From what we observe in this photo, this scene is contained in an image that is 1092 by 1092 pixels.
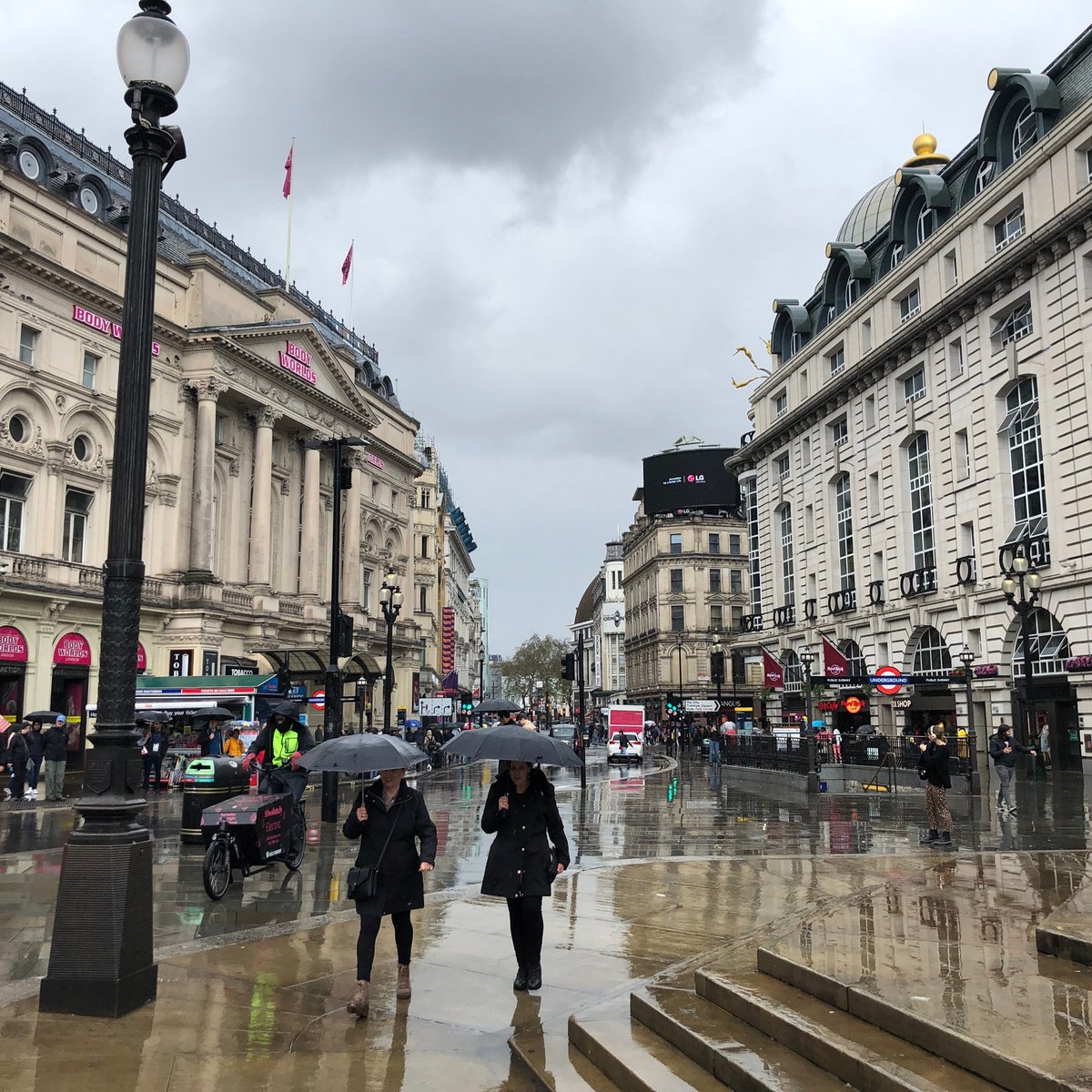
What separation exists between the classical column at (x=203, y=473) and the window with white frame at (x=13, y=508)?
9.51 meters

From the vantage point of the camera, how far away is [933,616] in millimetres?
44438

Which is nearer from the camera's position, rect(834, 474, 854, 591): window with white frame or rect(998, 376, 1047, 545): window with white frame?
rect(998, 376, 1047, 545): window with white frame

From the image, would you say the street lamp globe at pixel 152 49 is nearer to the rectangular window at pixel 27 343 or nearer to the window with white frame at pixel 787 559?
the rectangular window at pixel 27 343

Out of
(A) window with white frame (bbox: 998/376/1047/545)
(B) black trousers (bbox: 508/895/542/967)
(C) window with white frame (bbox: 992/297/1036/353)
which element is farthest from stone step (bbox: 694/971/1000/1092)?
(C) window with white frame (bbox: 992/297/1036/353)

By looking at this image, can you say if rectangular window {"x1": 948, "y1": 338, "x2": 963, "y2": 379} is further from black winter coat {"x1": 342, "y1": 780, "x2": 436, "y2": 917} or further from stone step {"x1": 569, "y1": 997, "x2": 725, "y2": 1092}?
stone step {"x1": 569, "y1": 997, "x2": 725, "y2": 1092}

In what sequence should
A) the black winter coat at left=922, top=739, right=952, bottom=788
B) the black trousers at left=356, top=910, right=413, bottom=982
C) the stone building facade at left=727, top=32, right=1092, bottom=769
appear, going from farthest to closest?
the stone building facade at left=727, top=32, right=1092, bottom=769
the black winter coat at left=922, top=739, right=952, bottom=788
the black trousers at left=356, top=910, right=413, bottom=982

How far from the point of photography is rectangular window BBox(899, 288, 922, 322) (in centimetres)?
4622

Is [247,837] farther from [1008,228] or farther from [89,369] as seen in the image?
[1008,228]

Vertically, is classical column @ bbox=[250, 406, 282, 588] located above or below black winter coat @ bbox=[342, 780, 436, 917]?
above

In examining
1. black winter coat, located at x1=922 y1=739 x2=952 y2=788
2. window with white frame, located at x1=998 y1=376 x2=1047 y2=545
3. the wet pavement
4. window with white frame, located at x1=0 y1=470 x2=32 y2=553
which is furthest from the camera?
window with white frame, located at x1=0 y1=470 x2=32 y2=553

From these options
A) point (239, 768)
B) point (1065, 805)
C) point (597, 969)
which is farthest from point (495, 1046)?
point (1065, 805)

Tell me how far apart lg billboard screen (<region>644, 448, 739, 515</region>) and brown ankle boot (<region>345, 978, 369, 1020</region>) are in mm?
92863

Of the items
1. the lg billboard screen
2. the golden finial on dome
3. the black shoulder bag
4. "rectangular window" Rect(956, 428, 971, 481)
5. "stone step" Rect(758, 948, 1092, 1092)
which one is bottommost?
"stone step" Rect(758, 948, 1092, 1092)

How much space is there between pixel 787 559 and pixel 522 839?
5683 cm
